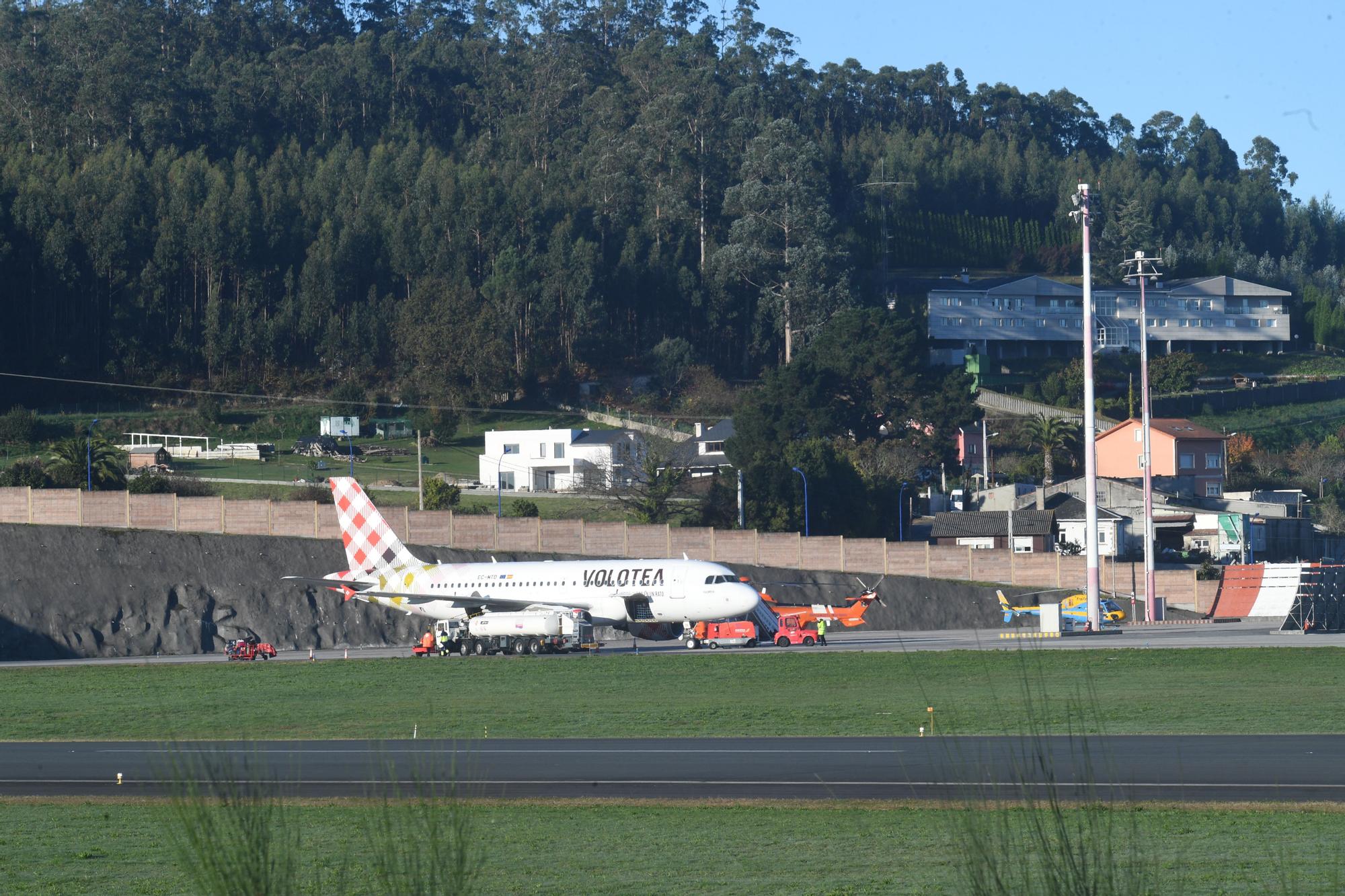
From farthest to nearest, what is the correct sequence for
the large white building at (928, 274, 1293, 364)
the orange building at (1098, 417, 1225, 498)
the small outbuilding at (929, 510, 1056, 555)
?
the large white building at (928, 274, 1293, 364) → the orange building at (1098, 417, 1225, 498) → the small outbuilding at (929, 510, 1056, 555)

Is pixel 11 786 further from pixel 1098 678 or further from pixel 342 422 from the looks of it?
pixel 342 422

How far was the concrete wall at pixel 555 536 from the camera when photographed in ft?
238

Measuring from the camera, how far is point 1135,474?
367 ft

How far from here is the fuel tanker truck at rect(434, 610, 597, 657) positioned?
52.8 m

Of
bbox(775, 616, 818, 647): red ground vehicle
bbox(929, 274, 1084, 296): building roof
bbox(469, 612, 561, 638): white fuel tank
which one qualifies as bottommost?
bbox(775, 616, 818, 647): red ground vehicle

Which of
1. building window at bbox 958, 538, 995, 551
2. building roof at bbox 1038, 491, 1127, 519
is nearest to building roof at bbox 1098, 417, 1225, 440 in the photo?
building roof at bbox 1038, 491, 1127, 519

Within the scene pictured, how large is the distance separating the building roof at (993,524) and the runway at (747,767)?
6808 centimetres

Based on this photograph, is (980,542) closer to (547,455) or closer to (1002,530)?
(1002,530)

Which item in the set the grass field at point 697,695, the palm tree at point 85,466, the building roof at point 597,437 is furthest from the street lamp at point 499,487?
the grass field at point 697,695

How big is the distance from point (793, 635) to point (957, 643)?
6.41 metres

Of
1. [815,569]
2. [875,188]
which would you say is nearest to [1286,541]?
[815,569]

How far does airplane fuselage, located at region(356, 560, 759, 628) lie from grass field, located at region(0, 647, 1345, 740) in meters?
4.85

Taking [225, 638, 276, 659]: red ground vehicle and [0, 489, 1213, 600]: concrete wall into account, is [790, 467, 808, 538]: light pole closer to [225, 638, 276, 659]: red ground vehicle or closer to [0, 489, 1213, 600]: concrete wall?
[0, 489, 1213, 600]: concrete wall

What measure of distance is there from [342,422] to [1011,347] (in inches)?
3197
